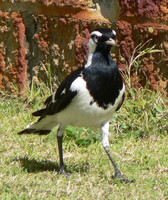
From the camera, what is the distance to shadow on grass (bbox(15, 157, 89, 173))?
5.00 m

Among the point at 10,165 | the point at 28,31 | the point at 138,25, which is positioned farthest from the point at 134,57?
the point at 10,165

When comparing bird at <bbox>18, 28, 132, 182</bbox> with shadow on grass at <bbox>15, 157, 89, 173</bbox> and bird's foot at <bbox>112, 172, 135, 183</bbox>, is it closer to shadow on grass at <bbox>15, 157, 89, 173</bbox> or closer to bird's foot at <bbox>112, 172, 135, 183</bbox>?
bird's foot at <bbox>112, 172, 135, 183</bbox>

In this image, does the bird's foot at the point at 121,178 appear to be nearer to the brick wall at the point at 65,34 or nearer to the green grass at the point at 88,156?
the green grass at the point at 88,156

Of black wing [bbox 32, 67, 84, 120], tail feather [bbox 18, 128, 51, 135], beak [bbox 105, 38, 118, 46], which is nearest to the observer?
beak [bbox 105, 38, 118, 46]

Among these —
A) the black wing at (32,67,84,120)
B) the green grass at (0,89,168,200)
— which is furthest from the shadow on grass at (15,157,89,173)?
the black wing at (32,67,84,120)

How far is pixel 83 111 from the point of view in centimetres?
477

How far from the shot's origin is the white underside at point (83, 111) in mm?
4746

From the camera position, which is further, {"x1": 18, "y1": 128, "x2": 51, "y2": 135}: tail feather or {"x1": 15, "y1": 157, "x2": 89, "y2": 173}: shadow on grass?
{"x1": 18, "y1": 128, "x2": 51, "y2": 135}: tail feather

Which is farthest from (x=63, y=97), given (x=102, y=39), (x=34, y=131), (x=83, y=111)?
(x=34, y=131)

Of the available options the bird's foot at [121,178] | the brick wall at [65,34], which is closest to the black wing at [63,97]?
the bird's foot at [121,178]

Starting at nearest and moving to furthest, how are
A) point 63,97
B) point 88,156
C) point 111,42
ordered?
point 111,42 < point 63,97 < point 88,156

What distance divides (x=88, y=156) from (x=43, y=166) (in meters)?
0.44

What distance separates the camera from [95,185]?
15.3 feet

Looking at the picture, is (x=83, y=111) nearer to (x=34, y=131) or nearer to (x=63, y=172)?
(x=63, y=172)
